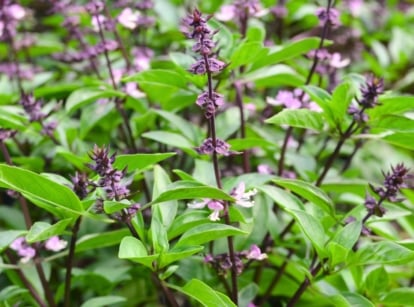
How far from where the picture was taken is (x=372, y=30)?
3.38 meters

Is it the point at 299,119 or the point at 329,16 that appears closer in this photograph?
the point at 299,119

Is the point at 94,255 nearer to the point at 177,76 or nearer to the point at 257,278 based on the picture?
the point at 257,278

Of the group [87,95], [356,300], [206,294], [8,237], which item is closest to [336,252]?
[356,300]

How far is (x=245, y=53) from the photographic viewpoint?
1.55 meters

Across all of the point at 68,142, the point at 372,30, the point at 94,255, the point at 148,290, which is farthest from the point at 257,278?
the point at 372,30

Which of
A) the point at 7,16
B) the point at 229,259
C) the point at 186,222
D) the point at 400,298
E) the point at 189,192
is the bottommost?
the point at 400,298

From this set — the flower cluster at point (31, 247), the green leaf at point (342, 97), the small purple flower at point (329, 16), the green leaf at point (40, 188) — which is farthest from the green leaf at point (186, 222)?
the small purple flower at point (329, 16)

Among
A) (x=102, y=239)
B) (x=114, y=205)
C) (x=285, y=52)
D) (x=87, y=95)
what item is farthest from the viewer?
(x=87, y=95)

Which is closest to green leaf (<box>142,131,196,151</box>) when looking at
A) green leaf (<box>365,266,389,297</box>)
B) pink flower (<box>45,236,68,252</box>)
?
pink flower (<box>45,236,68,252</box>)

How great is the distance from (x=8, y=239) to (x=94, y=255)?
710 millimetres

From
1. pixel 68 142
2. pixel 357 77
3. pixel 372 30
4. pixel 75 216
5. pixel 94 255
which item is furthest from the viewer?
pixel 372 30

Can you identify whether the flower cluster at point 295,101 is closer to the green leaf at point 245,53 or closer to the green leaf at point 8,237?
the green leaf at point 245,53

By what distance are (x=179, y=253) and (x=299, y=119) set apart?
48 cm

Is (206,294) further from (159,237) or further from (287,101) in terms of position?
(287,101)
